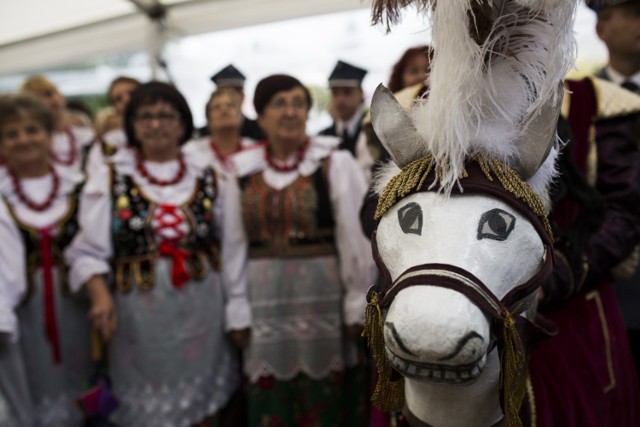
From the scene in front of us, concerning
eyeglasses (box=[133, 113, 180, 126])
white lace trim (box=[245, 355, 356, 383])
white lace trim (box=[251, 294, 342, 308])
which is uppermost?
eyeglasses (box=[133, 113, 180, 126])

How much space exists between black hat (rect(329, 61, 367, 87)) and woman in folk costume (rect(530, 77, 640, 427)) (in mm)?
2419

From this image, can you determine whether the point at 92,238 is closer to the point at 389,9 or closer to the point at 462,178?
the point at 389,9

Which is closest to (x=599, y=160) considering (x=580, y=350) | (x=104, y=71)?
(x=580, y=350)

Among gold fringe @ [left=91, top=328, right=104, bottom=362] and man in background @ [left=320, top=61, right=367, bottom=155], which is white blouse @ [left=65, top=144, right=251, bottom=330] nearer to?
gold fringe @ [left=91, top=328, right=104, bottom=362]

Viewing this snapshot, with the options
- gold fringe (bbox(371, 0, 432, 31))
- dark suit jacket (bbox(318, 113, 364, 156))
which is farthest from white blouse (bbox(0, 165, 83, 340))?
gold fringe (bbox(371, 0, 432, 31))

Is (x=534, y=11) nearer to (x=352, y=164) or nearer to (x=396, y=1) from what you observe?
(x=396, y=1)

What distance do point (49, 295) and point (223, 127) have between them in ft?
4.76

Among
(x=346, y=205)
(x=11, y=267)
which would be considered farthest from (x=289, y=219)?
(x=11, y=267)

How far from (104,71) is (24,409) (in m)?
6.06

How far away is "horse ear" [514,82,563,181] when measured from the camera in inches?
43.6

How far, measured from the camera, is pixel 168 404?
2604mm

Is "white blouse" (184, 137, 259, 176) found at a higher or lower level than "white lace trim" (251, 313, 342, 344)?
higher

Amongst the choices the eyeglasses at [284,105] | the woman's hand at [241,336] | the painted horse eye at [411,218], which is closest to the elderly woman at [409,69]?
the eyeglasses at [284,105]

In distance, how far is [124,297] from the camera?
2.65 metres
